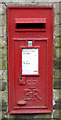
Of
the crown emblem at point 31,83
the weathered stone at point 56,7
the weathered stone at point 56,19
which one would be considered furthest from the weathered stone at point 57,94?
the weathered stone at point 56,7

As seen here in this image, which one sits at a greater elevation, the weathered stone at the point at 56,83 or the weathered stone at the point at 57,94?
the weathered stone at the point at 56,83

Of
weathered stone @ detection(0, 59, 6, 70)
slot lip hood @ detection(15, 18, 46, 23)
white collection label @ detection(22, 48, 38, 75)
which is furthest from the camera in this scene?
weathered stone @ detection(0, 59, 6, 70)

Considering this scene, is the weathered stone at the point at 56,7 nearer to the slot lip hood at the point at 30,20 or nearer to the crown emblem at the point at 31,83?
the slot lip hood at the point at 30,20

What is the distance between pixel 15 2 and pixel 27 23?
0.43m

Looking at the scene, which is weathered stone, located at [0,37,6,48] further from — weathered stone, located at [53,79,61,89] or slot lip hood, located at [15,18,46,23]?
weathered stone, located at [53,79,61,89]

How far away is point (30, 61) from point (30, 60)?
0.05 feet

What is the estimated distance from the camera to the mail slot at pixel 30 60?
7.80 ft

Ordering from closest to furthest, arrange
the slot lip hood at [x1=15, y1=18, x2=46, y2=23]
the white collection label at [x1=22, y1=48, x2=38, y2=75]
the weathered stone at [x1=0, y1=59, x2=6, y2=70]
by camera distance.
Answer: the slot lip hood at [x1=15, y1=18, x2=46, y2=23]
the white collection label at [x1=22, y1=48, x2=38, y2=75]
the weathered stone at [x1=0, y1=59, x2=6, y2=70]

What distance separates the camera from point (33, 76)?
8.04ft

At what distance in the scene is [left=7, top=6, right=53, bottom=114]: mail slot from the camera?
2379mm

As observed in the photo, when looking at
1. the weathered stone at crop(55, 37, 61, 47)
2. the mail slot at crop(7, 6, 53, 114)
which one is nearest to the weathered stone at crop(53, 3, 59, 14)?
the mail slot at crop(7, 6, 53, 114)

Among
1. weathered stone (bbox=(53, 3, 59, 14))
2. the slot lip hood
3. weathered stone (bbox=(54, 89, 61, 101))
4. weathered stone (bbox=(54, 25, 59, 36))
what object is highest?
weathered stone (bbox=(53, 3, 59, 14))

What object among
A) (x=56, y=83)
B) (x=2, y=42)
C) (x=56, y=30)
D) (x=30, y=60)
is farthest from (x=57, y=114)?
(x=2, y=42)

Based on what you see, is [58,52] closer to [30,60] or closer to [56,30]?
[56,30]
